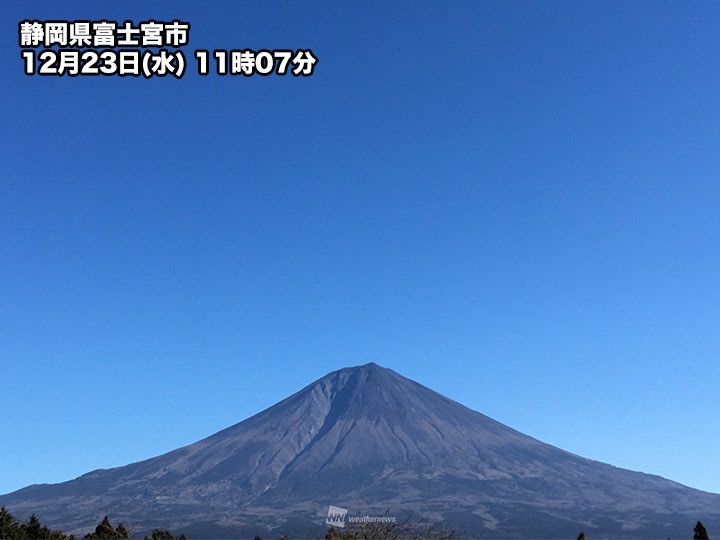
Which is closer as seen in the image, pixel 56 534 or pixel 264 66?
pixel 56 534

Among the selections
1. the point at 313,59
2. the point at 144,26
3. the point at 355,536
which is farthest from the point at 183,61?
the point at 355,536

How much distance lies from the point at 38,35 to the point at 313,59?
1114 centimetres

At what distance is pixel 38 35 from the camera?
1141 inches

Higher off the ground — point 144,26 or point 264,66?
point 144,26

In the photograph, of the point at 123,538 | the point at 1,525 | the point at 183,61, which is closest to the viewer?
the point at 123,538

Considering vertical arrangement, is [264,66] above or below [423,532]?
above

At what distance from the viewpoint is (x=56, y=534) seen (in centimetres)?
2619

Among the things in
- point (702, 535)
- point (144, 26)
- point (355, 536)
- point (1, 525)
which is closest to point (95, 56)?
point (144, 26)

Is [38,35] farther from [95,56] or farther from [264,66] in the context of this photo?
[264,66]

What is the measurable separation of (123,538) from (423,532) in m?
13.0

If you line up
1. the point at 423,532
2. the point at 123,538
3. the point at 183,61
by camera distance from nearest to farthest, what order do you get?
the point at 423,532, the point at 123,538, the point at 183,61

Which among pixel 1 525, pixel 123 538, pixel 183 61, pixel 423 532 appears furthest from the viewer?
pixel 183 61


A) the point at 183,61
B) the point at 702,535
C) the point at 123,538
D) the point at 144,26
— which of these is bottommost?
the point at 702,535

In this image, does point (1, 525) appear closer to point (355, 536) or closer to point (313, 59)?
point (355, 536)
